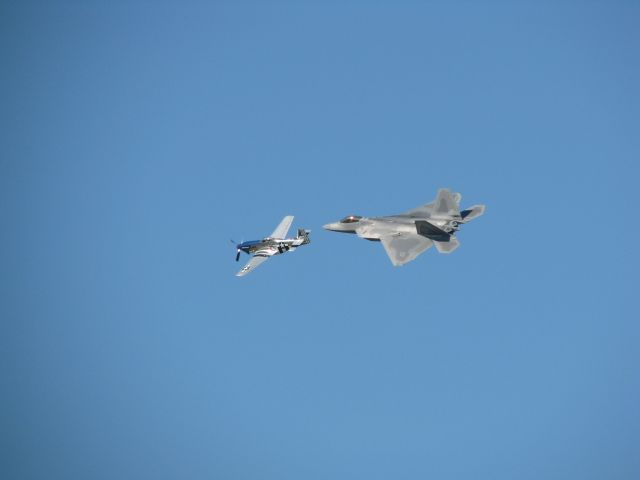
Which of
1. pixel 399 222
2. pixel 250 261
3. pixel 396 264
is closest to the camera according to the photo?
pixel 396 264

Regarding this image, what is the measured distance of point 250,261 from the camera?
86.4 metres

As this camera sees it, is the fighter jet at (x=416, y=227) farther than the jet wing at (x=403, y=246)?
Yes

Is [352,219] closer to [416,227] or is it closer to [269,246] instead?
[416,227]

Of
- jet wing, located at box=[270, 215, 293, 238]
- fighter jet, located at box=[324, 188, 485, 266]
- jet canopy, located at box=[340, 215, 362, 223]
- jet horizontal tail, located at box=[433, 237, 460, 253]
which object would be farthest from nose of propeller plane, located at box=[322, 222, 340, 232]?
jet horizontal tail, located at box=[433, 237, 460, 253]

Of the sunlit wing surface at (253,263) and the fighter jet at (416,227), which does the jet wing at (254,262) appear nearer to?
the sunlit wing surface at (253,263)

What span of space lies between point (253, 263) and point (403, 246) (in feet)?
67.7

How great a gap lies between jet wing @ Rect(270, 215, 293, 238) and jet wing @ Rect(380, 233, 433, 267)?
58.6ft

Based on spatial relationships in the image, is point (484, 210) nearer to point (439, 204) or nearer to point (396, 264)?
point (439, 204)

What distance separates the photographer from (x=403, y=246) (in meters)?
74.2

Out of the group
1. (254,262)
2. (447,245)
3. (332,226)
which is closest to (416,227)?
(447,245)

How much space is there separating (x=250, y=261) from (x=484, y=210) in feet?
93.4

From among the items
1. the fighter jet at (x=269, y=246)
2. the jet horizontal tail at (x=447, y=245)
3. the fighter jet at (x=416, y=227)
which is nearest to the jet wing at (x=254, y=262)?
the fighter jet at (x=269, y=246)

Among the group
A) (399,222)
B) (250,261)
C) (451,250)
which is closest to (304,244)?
(250,261)

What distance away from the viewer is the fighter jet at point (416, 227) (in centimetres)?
7375
